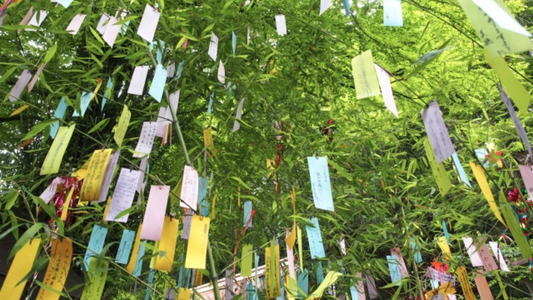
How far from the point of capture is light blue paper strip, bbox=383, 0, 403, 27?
88 cm

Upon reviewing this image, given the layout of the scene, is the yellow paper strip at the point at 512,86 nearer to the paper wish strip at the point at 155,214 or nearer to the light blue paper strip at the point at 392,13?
the light blue paper strip at the point at 392,13

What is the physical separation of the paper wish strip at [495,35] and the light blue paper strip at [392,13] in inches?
13.9

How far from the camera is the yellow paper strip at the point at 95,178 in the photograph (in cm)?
89

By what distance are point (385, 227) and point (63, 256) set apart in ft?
4.08

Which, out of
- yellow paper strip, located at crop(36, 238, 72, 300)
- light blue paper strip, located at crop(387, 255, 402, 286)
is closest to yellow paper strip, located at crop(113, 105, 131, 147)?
yellow paper strip, located at crop(36, 238, 72, 300)

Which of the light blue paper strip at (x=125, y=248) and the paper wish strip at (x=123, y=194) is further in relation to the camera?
the light blue paper strip at (x=125, y=248)

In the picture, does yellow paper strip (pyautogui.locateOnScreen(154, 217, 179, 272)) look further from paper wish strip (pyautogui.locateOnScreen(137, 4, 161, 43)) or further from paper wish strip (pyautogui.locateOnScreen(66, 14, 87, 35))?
paper wish strip (pyautogui.locateOnScreen(66, 14, 87, 35))

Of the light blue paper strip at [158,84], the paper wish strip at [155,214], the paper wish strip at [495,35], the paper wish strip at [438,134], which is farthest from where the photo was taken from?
the light blue paper strip at [158,84]

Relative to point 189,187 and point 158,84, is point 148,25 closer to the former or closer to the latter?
point 158,84

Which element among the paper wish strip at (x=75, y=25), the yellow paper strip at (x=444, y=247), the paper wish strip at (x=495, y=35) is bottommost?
the paper wish strip at (x=495, y=35)

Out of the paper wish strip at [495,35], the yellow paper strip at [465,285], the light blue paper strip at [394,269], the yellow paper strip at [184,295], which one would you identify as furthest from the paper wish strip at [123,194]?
the yellow paper strip at [465,285]

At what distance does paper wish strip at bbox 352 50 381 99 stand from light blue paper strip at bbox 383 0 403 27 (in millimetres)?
116

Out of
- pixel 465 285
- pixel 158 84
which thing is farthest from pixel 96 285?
pixel 465 285

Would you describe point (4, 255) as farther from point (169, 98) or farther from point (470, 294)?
point (470, 294)
